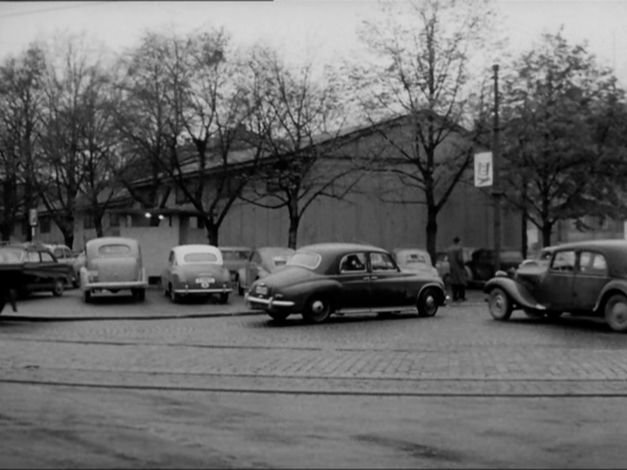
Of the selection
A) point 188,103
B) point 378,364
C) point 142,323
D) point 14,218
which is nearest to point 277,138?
point 188,103

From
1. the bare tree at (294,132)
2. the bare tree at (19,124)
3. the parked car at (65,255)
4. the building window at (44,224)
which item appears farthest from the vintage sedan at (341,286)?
the bare tree at (294,132)

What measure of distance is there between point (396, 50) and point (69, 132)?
38.1 ft

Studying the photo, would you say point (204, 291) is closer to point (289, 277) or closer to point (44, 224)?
point (289, 277)

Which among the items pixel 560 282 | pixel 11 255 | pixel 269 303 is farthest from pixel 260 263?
pixel 560 282

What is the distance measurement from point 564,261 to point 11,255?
12517 millimetres

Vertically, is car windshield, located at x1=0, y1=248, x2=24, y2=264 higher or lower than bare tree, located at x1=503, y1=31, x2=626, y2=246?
lower

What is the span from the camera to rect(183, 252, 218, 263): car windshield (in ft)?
75.6

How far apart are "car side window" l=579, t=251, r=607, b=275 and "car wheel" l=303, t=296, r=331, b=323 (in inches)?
181

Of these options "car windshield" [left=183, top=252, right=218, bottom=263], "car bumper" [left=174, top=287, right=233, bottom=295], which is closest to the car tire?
"car bumper" [left=174, top=287, right=233, bottom=295]

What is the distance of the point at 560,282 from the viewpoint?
49.4ft

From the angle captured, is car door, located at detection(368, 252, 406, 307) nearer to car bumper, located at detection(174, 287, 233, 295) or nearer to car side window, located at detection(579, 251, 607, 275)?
car side window, located at detection(579, 251, 607, 275)

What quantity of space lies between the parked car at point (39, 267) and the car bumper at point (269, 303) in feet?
15.1

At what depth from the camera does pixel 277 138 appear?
103ft

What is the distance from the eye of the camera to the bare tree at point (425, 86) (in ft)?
94.9
